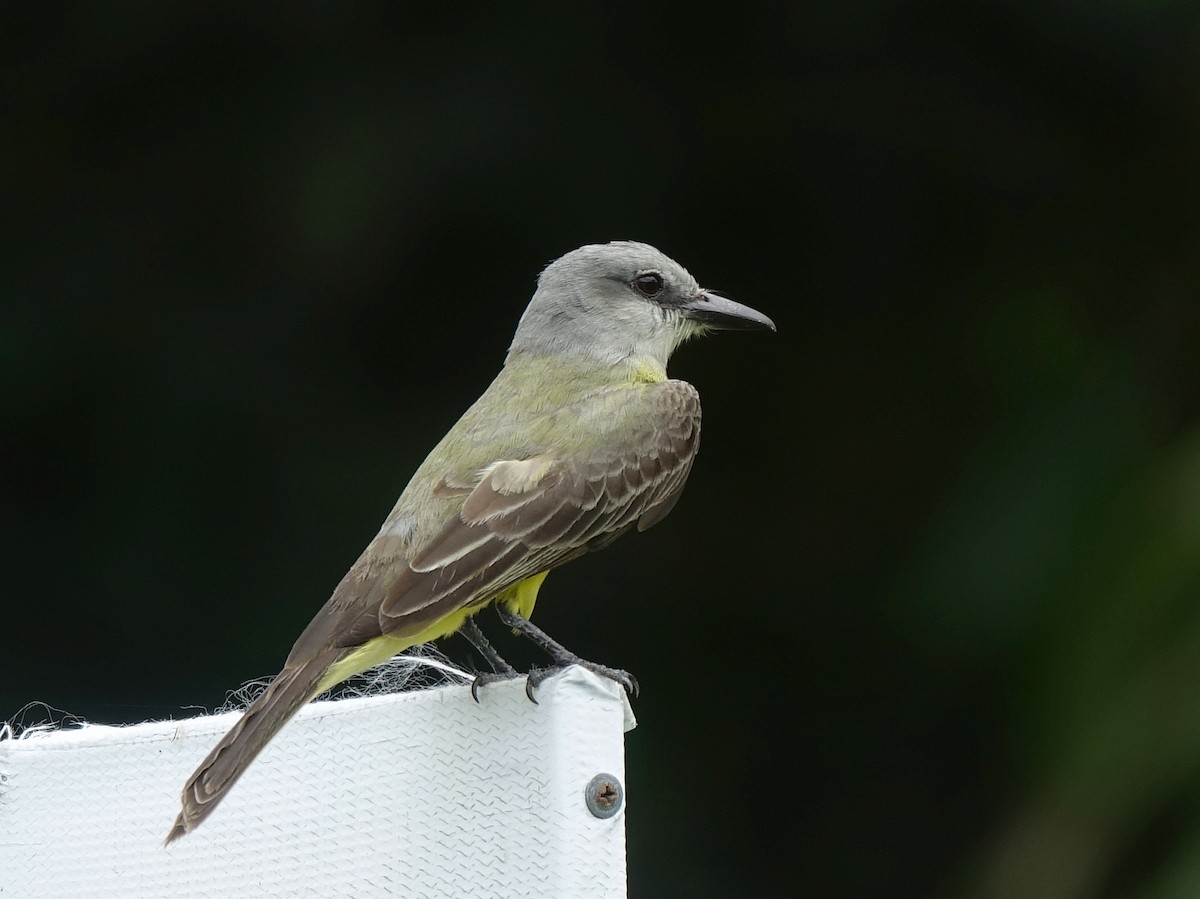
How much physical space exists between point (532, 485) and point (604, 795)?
111 cm

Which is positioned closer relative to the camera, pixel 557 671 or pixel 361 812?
pixel 361 812

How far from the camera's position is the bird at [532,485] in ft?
9.41

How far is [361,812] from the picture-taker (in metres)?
2.45

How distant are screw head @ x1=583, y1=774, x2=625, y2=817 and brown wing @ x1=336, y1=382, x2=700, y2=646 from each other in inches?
27.9

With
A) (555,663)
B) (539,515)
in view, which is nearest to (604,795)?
(555,663)

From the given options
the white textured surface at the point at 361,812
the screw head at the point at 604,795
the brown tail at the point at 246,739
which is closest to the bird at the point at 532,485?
the brown tail at the point at 246,739

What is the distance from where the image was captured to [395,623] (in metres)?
2.89

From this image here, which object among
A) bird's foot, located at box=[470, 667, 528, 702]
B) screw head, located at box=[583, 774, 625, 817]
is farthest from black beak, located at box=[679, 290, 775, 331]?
screw head, located at box=[583, 774, 625, 817]

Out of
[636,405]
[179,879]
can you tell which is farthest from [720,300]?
[179,879]

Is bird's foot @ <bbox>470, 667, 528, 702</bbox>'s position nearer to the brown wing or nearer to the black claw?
the black claw

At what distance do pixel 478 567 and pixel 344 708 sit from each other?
59cm

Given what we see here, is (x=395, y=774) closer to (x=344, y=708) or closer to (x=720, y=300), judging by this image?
(x=344, y=708)

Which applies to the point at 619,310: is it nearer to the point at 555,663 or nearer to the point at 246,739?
the point at 555,663

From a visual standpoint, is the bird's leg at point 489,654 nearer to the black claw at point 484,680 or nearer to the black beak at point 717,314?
the black claw at point 484,680
